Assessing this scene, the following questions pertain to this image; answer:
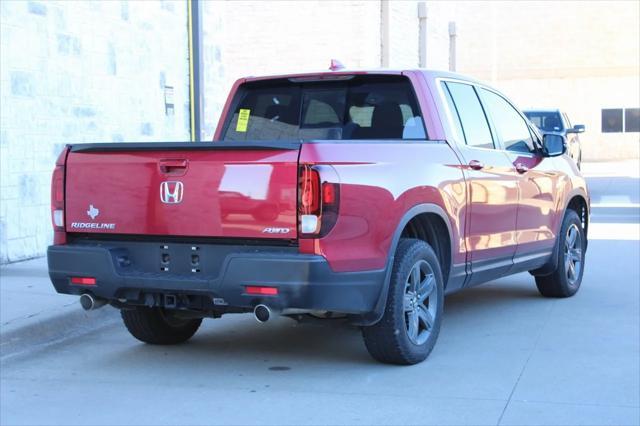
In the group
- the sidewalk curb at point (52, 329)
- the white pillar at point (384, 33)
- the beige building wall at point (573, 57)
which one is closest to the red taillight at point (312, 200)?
the sidewalk curb at point (52, 329)

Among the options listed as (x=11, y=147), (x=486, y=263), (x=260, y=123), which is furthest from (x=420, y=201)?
(x=11, y=147)

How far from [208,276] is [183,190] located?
0.56m

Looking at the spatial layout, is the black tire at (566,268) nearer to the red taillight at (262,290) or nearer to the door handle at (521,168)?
the door handle at (521,168)

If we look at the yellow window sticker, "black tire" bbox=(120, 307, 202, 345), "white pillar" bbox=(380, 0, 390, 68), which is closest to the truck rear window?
the yellow window sticker

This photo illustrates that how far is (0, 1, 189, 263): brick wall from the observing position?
10836 mm

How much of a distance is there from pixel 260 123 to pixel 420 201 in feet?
6.17

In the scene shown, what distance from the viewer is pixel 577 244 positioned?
30.8 feet

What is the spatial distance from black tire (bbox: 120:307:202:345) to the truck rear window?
61.7 inches

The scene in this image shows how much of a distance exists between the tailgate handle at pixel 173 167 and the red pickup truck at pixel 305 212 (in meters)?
0.01

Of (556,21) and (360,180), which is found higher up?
(556,21)

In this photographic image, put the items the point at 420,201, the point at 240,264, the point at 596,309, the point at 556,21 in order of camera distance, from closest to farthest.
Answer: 1. the point at 240,264
2. the point at 420,201
3. the point at 596,309
4. the point at 556,21

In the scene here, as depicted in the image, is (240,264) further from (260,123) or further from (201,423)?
(260,123)

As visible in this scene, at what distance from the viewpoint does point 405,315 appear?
6.45m

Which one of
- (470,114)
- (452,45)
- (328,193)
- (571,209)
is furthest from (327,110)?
(452,45)
